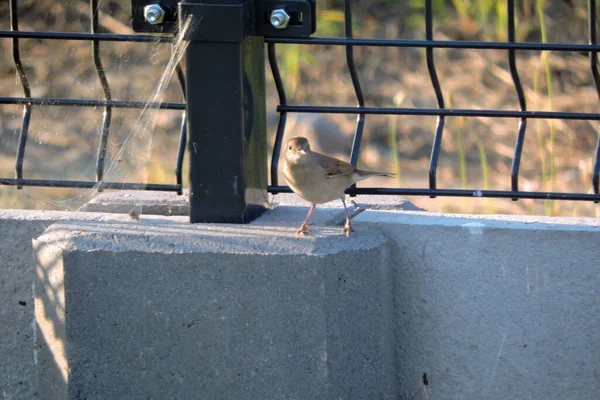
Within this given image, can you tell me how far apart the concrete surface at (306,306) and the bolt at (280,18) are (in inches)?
26.3

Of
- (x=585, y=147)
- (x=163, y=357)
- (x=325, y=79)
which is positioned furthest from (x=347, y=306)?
(x=325, y=79)

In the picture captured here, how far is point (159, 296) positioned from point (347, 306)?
0.60 metres

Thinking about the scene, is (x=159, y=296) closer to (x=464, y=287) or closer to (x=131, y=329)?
(x=131, y=329)

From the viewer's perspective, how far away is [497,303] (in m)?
3.40

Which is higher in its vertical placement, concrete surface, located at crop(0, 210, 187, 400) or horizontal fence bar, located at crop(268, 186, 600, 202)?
horizontal fence bar, located at crop(268, 186, 600, 202)

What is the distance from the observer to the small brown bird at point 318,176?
344cm

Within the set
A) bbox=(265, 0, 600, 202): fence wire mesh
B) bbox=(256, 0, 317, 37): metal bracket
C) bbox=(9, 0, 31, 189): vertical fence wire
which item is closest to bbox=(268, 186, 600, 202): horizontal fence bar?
bbox=(265, 0, 600, 202): fence wire mesh

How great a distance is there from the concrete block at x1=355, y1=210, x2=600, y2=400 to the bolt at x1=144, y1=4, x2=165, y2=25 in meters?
0.95

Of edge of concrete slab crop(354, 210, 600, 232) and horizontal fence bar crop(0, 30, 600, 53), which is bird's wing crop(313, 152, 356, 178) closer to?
edge of concrete slab crop(354, 210, 600, 232)

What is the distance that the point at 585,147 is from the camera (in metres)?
7.14

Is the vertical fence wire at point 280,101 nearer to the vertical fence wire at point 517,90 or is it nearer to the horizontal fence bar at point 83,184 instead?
the horizontal fence bar at point 83,184

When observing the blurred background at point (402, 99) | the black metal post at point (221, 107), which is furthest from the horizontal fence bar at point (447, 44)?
the blurred background at point (402, 99)

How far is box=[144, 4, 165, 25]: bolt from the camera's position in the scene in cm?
328

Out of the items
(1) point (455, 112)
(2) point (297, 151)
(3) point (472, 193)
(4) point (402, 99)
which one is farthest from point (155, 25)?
(4) point (402, 99)
